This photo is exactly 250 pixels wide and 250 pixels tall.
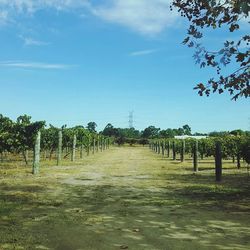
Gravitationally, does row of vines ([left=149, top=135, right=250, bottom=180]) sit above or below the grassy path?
above

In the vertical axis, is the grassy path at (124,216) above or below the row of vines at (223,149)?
below

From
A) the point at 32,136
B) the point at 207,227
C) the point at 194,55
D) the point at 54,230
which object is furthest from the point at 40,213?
the point at 32,136

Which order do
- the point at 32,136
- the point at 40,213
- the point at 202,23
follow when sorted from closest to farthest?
the point at 202,23, the point at 40,213, the point at 32,136

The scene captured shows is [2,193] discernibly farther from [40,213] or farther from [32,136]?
[32,136]

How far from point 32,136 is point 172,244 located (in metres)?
18.9

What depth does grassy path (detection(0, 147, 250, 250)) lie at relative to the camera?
7.91 metres

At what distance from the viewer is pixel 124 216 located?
10508 mm

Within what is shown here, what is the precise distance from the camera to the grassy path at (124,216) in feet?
26.0

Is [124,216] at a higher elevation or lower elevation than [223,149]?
lower

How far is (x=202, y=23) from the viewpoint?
1012cm

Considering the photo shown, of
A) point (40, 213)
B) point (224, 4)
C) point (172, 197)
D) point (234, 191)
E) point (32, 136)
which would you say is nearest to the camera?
point (224, 4)

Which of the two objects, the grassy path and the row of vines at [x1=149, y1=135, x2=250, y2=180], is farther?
the row of vines at [x1=149, y1=135, x2=250, y2=180]

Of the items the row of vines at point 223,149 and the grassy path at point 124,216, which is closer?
the grassy path at point 124,216

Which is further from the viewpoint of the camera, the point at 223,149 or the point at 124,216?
the point at 223,149
